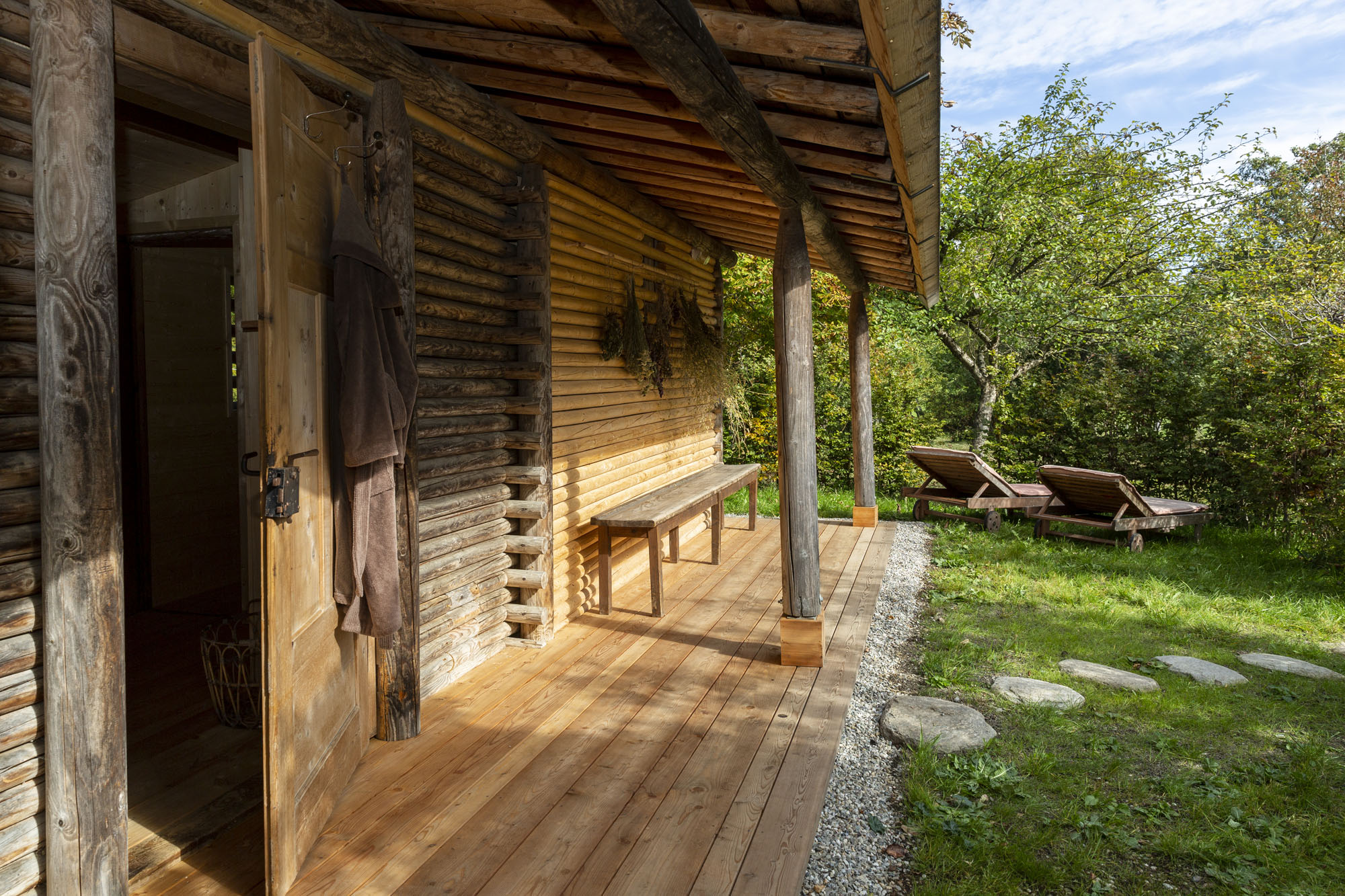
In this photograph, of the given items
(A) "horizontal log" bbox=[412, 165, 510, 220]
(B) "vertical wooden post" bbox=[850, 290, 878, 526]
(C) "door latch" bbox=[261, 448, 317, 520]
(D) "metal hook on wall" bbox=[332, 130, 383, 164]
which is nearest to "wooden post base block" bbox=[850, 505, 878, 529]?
(B) "vertical wooden post" bbox=[850, 290, 878, 526]

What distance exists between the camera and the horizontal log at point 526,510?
14.9ft

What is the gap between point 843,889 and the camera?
8.04 ft

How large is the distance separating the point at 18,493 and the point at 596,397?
3.70 m

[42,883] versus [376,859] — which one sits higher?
[42,883]

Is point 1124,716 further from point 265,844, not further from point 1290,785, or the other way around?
point 265,844

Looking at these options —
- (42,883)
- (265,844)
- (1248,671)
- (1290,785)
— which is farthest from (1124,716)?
(42,883)

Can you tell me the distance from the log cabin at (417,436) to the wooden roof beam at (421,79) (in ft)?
0.06

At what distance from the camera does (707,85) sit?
276 cm

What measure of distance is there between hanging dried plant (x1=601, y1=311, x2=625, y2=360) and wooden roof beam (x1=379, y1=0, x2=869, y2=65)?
267 cm

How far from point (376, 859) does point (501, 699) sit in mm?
1325

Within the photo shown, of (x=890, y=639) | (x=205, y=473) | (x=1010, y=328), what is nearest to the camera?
(x=890, y=639)

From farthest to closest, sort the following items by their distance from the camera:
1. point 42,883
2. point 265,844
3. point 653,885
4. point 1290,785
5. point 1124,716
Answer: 1. point 1124,716
2. point 1290,785
3. point 653,885
4. point 265,844
5. point 42,883

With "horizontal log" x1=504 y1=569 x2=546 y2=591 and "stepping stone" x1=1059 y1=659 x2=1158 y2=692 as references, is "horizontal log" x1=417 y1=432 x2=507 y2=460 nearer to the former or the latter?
"horizontal log" x1=504 y1=569 x2=546 y2=591

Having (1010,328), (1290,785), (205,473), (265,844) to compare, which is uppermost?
(1010,328)
